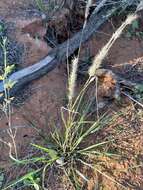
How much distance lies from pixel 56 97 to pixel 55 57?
1.18ft

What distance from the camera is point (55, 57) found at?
9.98ft

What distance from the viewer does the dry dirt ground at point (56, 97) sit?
2.51 meters

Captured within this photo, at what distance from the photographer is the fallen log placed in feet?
9.30

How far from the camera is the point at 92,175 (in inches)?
96.9

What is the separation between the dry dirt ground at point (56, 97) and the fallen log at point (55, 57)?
0.16ft

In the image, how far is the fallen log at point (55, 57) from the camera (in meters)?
2.84

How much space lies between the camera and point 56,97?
2.83m

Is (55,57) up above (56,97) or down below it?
above

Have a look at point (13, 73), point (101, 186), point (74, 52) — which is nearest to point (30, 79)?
point (13, 73)

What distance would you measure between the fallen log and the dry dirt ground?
0.05 m

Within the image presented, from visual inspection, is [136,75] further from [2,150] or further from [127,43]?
[2,150]

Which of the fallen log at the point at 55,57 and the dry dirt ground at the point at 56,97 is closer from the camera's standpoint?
the dry dirt ground at the point at 56,97

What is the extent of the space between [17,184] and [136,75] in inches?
47.6

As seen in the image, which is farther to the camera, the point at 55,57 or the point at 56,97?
Result: the point at 55,57
